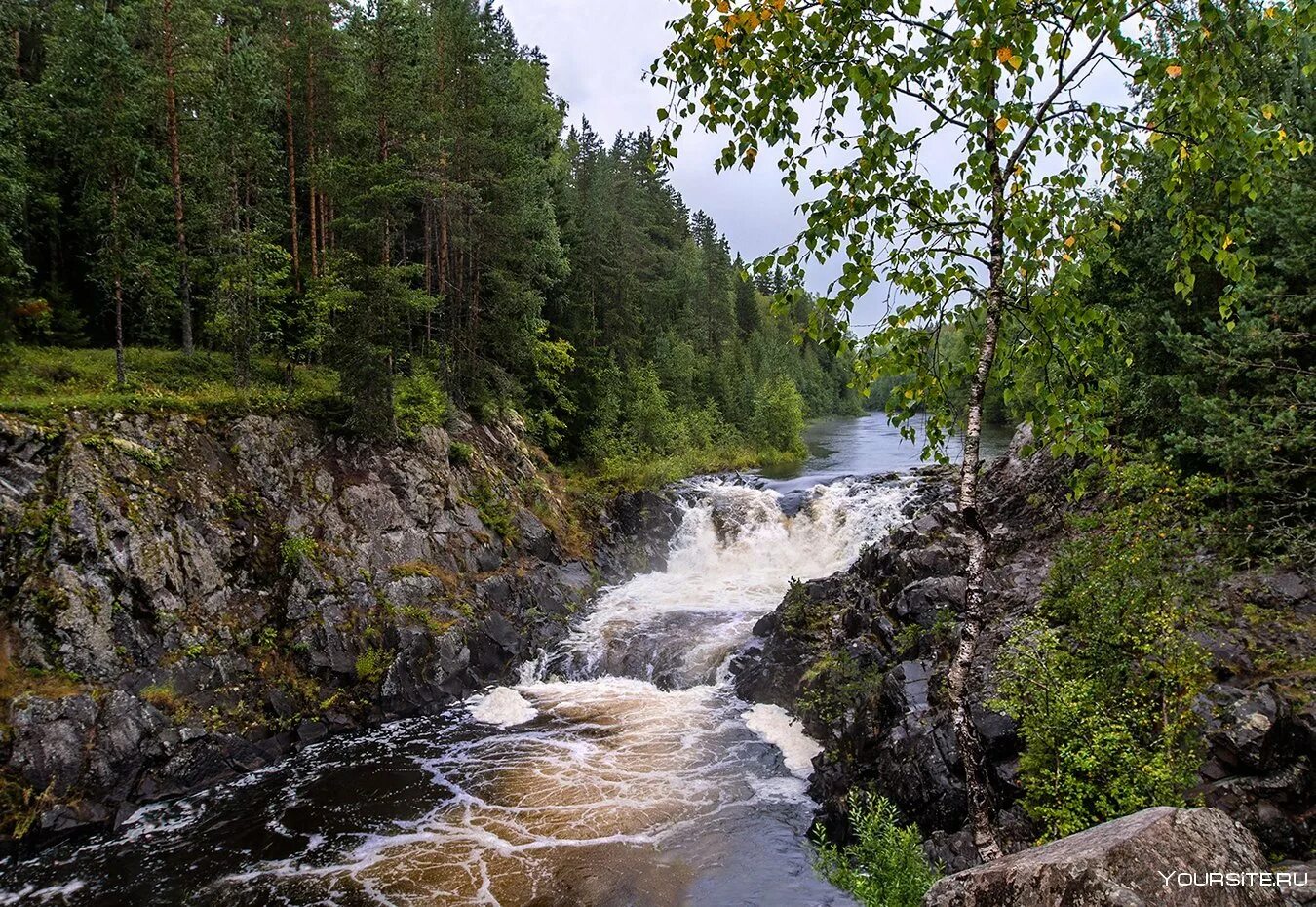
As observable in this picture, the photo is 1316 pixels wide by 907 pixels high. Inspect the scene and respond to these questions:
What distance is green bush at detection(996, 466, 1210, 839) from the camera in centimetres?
717

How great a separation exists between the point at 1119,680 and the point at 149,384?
22054 mm

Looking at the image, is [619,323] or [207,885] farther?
[619,323]

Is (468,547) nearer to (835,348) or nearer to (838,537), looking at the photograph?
(838,537)

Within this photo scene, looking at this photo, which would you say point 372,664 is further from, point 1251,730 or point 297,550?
point 1251,730

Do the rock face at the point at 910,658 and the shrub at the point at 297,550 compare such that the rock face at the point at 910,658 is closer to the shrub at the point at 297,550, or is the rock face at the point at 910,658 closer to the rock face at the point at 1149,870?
the rock face at the point at 1149,870

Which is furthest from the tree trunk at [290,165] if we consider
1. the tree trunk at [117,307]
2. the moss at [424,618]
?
the moss at [424,618]

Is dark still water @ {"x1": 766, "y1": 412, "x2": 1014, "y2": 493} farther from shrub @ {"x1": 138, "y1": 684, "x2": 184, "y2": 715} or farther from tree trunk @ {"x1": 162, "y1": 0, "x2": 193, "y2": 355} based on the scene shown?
tree trunk @ {"x1": 162, "y1": 0, "x2": 193, "y2": 355}

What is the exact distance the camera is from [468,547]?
20969 mm

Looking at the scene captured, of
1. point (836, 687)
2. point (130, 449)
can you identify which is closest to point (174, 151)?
point (130, 449)

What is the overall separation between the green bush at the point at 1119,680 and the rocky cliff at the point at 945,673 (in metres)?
0.58

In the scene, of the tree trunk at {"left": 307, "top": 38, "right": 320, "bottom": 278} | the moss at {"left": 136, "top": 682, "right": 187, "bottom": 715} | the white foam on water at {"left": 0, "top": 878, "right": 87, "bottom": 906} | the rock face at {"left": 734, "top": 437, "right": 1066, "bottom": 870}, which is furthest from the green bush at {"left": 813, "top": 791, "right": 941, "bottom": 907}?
the tree trunk at {"left": 307, "top": 38, "right": 320, "bottom": 278}

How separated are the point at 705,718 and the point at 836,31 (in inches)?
590

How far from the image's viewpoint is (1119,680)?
8.08 meters

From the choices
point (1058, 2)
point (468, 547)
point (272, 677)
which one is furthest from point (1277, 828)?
point (468, 547)
